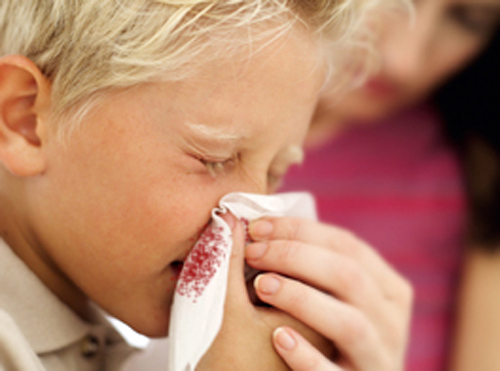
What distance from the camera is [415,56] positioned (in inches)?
64.1

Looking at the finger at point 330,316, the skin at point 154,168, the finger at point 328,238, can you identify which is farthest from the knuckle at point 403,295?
the skin at point 154,168

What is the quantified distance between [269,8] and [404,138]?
1.52 m

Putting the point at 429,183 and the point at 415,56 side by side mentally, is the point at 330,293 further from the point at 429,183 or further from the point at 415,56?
the point at 429,183

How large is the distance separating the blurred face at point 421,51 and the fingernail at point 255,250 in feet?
2.97

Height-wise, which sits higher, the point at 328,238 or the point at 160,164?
the point at 160,164

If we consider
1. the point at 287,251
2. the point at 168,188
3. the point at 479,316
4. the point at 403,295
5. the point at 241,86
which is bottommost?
the point at 479,316

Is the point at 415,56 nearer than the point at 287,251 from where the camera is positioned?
No

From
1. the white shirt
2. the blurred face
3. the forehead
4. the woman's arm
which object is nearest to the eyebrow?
the forehead

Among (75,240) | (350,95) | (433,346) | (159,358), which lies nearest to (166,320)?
(75,240)

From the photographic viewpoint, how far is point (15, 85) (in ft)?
2.64

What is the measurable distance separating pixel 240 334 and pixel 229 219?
0.18 m

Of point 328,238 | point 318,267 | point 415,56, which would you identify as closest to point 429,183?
point 415,56

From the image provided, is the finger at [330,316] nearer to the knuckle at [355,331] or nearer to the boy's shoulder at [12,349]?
the knuckle at [355,331]

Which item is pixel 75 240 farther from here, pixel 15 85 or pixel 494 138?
pixel 494 138
